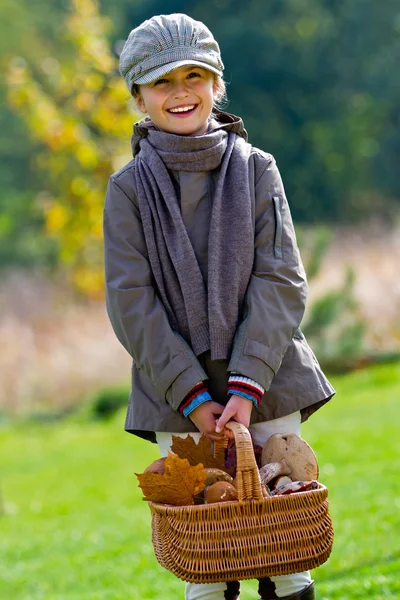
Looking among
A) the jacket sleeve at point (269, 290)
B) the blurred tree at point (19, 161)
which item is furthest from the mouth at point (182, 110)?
the blurred tree at point (19, 161)

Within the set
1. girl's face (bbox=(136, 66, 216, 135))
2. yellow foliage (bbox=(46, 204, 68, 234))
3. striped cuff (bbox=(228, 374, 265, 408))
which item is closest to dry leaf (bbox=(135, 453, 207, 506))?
striped cuff (bbox=(228, 374, 265, 408))

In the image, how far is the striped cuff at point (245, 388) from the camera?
9.34 ft

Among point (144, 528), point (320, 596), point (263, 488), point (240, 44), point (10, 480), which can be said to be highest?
point (240, 44)

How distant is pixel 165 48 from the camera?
3.00 metres

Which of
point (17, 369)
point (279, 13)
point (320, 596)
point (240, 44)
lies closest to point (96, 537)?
point (320, 596)

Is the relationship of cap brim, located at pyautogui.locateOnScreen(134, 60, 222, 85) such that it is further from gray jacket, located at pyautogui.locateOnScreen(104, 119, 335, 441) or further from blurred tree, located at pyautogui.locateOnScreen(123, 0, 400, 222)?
blurred tree, located at pyautogui.locateOnScreen(123, 0, 400, 222)

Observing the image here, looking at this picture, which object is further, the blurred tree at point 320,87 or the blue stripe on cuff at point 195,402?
the blurred tree at point 320,87

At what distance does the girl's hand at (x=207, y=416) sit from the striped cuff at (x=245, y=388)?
0.25 feet

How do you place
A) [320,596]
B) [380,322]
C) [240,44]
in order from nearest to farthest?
[320,596] → [380,322] → [240,44]

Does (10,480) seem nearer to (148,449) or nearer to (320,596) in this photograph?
(148,449)

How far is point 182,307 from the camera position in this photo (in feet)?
9.81

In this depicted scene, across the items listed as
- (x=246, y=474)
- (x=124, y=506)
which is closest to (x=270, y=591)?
(x=246, y=474)

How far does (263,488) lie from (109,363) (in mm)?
11675

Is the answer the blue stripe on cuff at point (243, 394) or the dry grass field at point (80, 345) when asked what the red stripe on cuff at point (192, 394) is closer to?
the blue stripe on cuff at point (243, 394)
